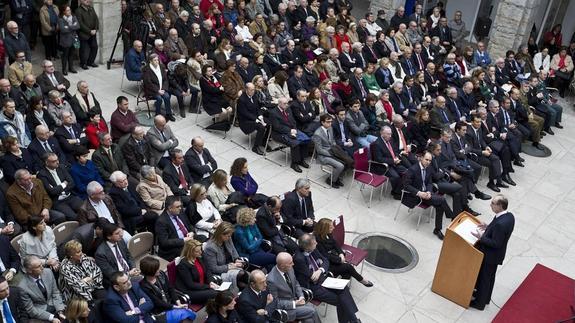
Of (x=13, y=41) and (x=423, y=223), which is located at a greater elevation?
(x=13, y=41)

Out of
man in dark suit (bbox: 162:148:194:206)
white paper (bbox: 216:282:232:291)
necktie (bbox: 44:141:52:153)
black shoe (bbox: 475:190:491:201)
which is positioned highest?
necktie (bbox: 44:141:52:153)

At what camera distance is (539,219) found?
10.1m

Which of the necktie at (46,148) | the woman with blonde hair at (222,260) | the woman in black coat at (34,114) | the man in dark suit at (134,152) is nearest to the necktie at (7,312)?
the woman with blonde hair at (222,260)

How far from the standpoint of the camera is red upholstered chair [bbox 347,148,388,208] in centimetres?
942

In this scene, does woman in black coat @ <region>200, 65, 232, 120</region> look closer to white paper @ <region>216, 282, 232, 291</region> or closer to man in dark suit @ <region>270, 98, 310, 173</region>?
man in dark suit @ <region>270, 98, 310, 173</region>

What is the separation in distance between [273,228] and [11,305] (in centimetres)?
309

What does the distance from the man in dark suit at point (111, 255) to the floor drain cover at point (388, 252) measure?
3.39 m

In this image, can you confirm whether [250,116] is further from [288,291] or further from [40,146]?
[288,291]

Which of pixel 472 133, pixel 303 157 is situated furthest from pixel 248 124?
pixel 472 133

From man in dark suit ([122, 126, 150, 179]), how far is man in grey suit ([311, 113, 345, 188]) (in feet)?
9.33

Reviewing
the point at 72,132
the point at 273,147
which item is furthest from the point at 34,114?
the point at 273,147

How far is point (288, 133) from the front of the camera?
34.1 ft

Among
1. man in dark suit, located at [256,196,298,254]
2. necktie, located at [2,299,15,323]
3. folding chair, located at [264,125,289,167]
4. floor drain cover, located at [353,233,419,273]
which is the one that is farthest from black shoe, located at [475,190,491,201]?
necktie, located at [2,299,15,323]

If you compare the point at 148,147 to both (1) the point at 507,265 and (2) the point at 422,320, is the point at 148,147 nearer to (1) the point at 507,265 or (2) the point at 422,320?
(2) the point at 422,320
